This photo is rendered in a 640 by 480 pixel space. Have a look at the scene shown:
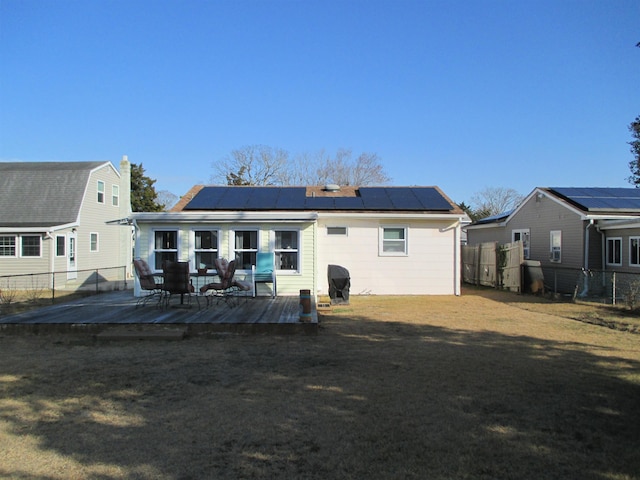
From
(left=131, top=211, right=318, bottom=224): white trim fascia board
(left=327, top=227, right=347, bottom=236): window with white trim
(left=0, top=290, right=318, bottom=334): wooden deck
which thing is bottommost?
(left=0, top=290, right=318, bottom=334): wooden deck

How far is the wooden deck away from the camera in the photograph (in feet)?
29.8

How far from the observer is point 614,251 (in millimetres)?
16516

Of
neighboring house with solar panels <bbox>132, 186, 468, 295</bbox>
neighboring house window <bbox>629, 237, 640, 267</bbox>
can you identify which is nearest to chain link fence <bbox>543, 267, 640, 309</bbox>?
neighboring house window <bbox>629, 237, 640, 267</bbox>

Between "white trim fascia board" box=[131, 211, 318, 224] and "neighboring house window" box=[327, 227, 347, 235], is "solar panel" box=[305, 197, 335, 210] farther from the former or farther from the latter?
"white trim fascia board" box=[131, 211, 318, 224]

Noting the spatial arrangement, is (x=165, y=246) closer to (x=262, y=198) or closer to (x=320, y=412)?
(x=262, y=198)

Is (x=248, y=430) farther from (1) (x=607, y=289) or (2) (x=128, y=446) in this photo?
(1) (x=607, y=289)

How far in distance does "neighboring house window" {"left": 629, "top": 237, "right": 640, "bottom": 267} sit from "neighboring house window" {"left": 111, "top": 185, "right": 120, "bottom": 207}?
906 inches

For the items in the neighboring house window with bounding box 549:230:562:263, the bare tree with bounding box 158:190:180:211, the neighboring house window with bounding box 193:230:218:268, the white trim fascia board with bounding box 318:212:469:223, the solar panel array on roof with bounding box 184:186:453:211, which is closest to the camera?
the neighboring house window with bounding box 193:230:218:268

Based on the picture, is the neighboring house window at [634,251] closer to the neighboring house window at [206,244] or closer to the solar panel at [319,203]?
the solar panel at [319,203]

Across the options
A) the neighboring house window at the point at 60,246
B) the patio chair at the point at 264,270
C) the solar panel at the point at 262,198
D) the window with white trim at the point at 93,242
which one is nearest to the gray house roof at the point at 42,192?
the neighboring house window at the point at 60,246

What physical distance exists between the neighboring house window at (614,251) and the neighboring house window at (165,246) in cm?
1437

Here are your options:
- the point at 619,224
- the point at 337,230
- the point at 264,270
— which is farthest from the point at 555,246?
the point at 264,270

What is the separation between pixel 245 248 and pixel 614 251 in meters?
A: 12.5

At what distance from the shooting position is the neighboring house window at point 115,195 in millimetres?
25109
